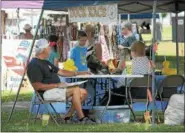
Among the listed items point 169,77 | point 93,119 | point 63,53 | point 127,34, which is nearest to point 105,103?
point 93,119

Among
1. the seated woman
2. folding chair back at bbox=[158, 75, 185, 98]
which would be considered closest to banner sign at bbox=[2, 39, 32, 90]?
the seated woman

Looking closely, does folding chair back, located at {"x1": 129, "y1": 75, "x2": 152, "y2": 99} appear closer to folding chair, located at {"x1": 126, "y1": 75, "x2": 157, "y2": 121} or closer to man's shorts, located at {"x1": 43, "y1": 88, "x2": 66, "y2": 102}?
folding chair, located at {"x1": 126, "y1": 75, "x2": 157, "y2": 121}

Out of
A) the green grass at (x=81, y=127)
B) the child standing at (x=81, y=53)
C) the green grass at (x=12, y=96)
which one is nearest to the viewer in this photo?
the green grass at (x=81, y=127)

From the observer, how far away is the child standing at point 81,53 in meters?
9.97

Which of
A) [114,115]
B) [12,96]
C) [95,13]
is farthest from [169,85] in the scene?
[12,96]

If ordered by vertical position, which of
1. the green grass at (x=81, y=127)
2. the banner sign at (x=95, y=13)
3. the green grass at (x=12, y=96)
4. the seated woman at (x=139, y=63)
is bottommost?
the green grass at (x=12, y=96)

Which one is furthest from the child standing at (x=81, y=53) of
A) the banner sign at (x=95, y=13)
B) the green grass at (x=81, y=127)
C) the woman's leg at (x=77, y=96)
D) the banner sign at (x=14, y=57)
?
the banner sign at (x=14, y=57)

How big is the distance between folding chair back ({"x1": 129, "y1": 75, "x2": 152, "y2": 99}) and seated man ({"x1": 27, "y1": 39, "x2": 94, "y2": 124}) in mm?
776

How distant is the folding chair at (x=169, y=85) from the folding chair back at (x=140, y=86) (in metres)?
0.22

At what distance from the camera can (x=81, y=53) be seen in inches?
395

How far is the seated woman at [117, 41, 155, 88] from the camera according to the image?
30.5ft

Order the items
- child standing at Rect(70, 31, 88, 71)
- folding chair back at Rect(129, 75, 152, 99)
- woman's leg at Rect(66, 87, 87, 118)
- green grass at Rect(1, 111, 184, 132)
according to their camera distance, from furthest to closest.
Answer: child standing at Rect(70, 31, 88, 71)
folding chair back at Rect(129, 75, 152, 99)
woman's leg at Rect(66, 87, 87, 118)
green grass at Rect(1, 111, 184, 132)

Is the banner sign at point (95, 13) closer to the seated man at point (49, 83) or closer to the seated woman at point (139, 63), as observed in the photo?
the seated man at point (49, 83)

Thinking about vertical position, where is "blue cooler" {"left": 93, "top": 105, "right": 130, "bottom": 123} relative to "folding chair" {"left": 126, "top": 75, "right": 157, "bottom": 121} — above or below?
below
